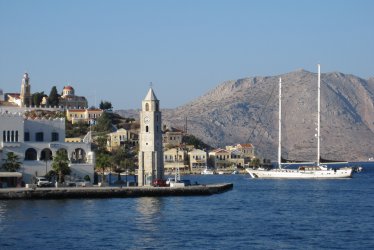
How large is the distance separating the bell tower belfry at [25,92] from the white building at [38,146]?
63332mm

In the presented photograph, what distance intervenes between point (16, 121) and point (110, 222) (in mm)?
25553

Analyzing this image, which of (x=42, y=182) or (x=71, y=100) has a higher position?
(x=71, y=100)

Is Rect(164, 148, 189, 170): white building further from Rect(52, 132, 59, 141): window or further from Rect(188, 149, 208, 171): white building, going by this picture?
Rect(52, 132, 59, 141): window

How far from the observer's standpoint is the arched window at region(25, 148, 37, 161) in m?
76.6

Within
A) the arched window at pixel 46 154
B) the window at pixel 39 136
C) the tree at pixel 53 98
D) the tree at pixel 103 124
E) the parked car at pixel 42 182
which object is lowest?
the parked car at pixel 42 182

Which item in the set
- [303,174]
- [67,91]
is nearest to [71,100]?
[67,91]

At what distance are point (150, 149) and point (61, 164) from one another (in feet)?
25.7

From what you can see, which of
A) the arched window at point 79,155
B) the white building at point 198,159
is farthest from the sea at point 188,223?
the white building at point 198,159

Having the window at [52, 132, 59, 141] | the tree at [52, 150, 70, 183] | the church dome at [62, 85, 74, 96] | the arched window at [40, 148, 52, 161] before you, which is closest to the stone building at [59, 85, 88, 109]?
the church dome at [62, 85, 74, 96]

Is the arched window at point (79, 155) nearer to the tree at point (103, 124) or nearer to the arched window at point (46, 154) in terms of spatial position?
the arched window at point (46, 154)

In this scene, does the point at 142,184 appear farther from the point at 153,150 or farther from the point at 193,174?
the point at 193,174

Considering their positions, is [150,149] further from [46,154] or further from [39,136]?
[39,136]

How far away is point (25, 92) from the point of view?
144m

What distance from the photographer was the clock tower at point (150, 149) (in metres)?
77.8
